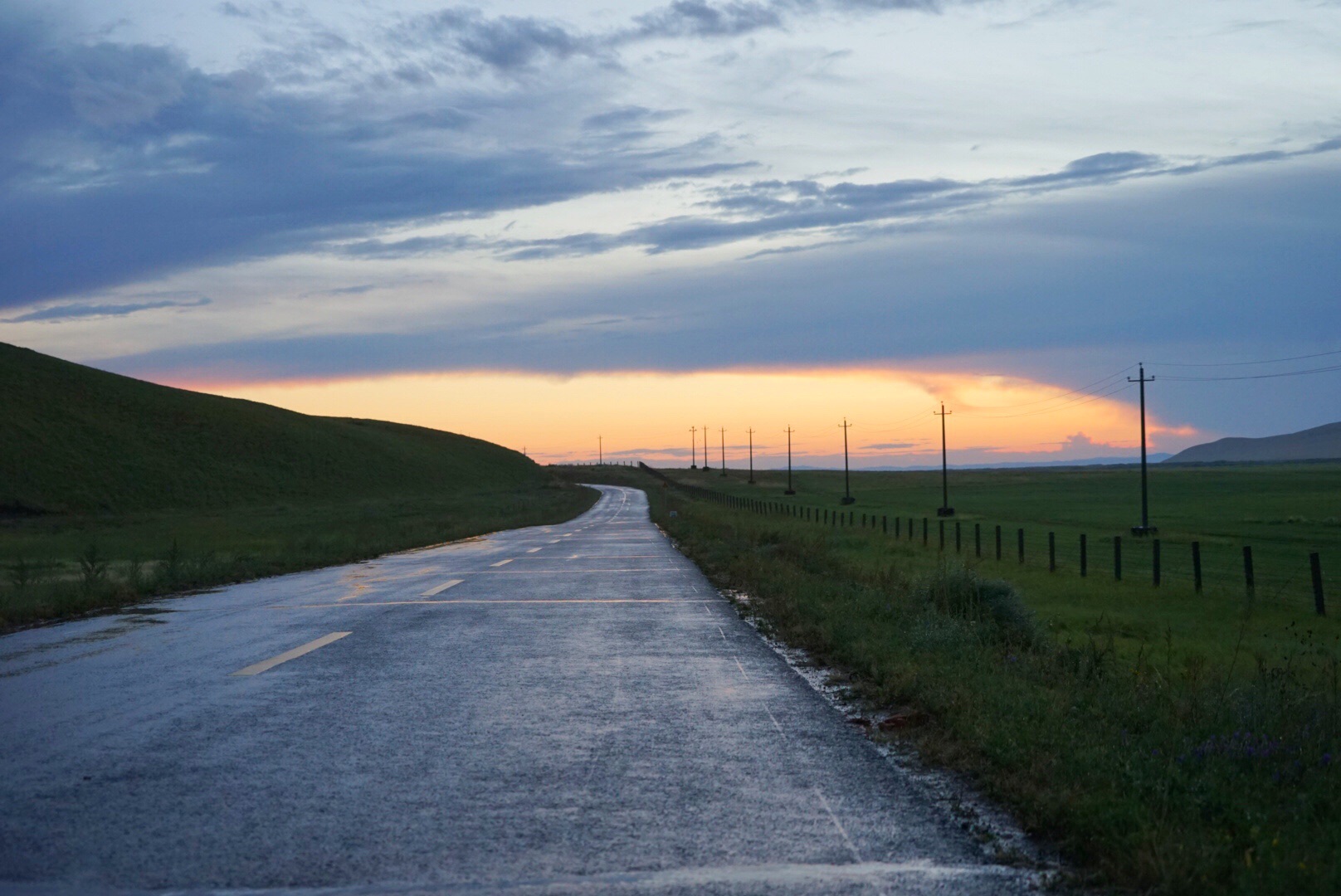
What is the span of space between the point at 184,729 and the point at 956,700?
5.46m

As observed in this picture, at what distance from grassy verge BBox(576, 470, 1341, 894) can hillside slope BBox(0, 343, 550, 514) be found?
278ft

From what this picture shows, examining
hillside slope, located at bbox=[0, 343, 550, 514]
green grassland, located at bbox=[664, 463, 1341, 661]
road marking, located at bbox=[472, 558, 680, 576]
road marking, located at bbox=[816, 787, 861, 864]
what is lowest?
green grassland, located at bbox=[664, 463, 1341, 661]

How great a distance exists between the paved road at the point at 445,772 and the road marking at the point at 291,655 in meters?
0.06

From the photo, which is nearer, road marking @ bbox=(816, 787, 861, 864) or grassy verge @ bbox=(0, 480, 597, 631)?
road marking @ bbox=(816, 787, 861, 864)

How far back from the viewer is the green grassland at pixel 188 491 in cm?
2592

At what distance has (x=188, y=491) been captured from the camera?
98312mm

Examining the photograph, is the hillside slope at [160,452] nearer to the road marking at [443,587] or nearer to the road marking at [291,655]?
the road marking at [443,587]

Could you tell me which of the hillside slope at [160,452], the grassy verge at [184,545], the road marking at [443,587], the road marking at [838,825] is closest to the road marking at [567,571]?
the road marking at [443,587]

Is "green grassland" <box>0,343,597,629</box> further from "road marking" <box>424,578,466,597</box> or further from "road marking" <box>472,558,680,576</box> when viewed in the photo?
"road marking" <box>472,558,680,576</box>

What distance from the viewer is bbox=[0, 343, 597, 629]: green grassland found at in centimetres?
2592

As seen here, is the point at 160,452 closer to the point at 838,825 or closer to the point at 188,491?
the point at 188,491

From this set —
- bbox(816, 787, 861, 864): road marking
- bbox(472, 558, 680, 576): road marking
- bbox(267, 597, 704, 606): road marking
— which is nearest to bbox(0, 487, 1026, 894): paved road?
bbox(816, 787, 861, 864): road marking

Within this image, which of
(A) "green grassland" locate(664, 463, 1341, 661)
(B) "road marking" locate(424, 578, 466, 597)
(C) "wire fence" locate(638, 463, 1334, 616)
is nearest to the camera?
(A) "green grassland" locate(664, 463, 1341, 661)

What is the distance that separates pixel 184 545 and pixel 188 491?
61.5 meters
